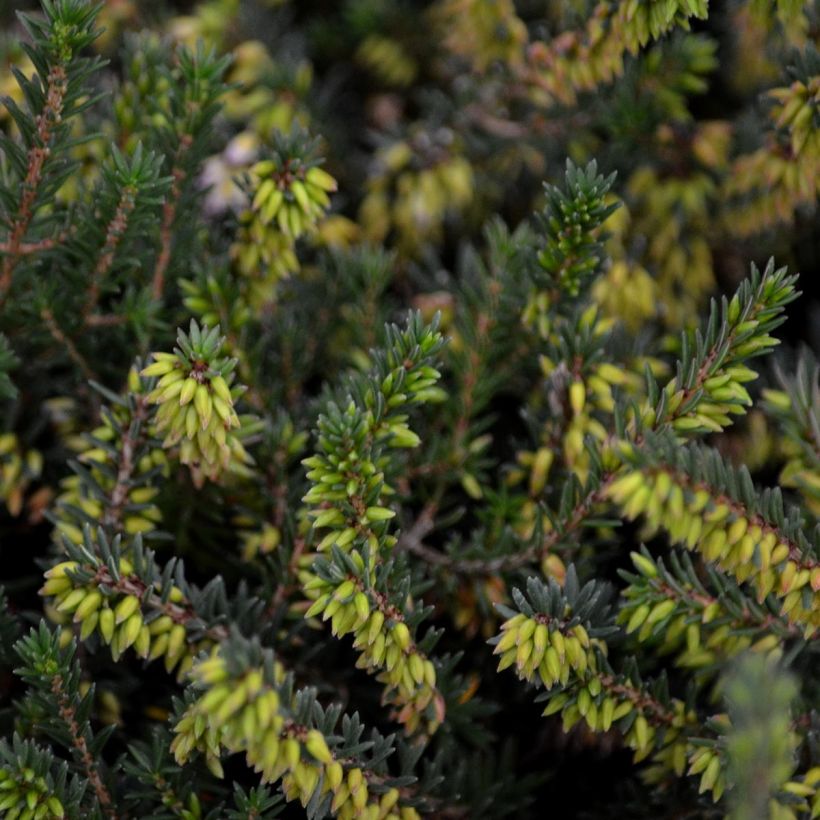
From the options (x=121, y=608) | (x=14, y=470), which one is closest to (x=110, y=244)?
(x=14, y=470)

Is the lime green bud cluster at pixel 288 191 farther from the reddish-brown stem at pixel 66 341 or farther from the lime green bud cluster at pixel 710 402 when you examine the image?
the lime green bud cluster at pixel 710 402

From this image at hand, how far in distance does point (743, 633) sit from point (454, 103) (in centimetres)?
100

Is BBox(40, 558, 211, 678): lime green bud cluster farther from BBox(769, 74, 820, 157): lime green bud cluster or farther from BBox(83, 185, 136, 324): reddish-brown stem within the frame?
BBox(769, 74, 820, 157): lime green bud cluster

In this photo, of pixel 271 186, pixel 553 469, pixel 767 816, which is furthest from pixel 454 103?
pixel 767 816

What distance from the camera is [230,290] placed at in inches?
50.0

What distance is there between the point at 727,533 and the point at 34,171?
84 centimetres

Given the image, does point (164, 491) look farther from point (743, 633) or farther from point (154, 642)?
point (743, 633)

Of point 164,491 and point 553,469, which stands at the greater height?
point 164,491

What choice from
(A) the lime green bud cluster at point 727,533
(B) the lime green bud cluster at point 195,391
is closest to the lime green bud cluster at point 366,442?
(B) the lime green bud cluster at point 195,391

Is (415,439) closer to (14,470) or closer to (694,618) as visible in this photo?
(694,618)

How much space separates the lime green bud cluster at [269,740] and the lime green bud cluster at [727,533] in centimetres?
36

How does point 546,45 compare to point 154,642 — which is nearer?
point 154,642

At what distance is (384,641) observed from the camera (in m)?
1.00

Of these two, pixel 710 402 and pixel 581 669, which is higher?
pixel 710 402
